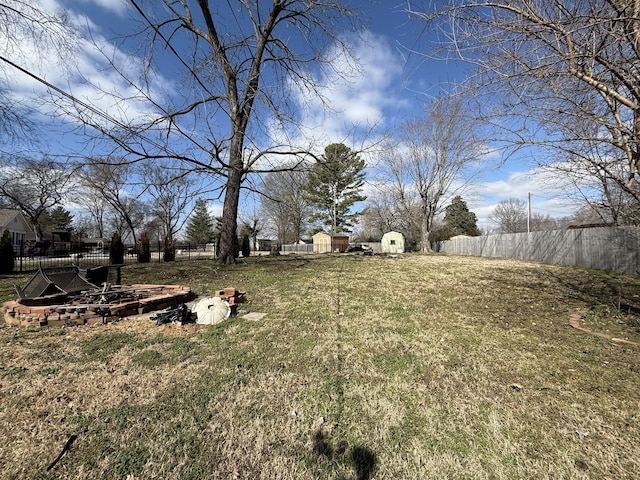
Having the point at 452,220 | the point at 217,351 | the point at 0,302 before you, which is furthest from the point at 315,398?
the point at 452,220

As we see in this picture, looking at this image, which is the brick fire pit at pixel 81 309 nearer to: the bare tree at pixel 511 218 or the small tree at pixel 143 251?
the small tree at pixel 143 251

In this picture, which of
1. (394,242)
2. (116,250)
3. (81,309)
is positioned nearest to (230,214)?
(81,309)

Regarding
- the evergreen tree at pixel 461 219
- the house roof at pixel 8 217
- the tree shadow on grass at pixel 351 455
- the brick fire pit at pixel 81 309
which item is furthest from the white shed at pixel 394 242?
the house roof at pixel 8 217

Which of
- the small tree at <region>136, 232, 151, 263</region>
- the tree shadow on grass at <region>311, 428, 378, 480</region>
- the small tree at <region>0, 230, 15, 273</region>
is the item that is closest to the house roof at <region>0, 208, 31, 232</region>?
the small tree at <region>136, 232, 151, 263</region>

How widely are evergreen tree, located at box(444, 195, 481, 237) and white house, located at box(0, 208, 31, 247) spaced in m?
51.4

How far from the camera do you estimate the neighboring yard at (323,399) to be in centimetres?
173

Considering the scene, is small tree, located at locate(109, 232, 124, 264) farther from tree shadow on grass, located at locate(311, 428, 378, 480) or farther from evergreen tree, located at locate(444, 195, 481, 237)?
evergreen tree, located at locate(444, 195, 481, 237)

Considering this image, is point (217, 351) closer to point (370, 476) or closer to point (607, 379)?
point (370, 476)

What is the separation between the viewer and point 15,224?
31500 millimetres

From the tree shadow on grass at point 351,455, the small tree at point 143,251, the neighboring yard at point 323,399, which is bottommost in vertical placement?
the tree shadow on grass at point 351,455

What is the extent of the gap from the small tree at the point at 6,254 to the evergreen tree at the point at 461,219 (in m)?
A: 45.9

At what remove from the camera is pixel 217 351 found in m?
3.21

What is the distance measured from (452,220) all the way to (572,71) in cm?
4686

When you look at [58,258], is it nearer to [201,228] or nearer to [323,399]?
[323,399]
